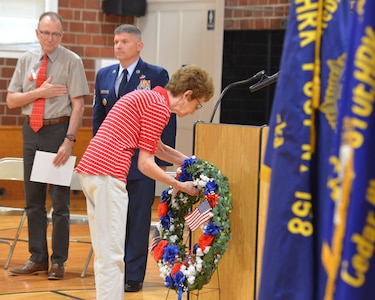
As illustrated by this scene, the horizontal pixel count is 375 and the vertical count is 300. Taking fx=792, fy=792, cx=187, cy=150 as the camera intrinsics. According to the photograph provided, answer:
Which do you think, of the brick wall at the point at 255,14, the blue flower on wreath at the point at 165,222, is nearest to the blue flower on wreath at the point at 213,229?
the blue flower on wreath at the point at 165,222

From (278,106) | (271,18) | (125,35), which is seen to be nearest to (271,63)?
(271,18)

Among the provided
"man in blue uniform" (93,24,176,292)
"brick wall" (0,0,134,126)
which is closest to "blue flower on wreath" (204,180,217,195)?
"man in blue uniform" (93,24,176,292)

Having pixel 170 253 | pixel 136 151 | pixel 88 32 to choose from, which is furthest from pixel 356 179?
pixel 88 32

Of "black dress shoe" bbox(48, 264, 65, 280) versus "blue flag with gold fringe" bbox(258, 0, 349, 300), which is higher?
"blue flag with gold fringe" bbox(258, 0, 349, 300)

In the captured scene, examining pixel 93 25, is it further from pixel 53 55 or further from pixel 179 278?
pixel 179 278

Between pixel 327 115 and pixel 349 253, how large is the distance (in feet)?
0.94

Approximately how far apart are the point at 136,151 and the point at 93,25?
4168mm

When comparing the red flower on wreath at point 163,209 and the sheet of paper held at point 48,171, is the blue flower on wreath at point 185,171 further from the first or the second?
the sheet of paper held at point 48,171

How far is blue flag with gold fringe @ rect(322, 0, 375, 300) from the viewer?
1.07 m

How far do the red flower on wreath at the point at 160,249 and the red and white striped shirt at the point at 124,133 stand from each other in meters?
0.50

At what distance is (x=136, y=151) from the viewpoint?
514 cm

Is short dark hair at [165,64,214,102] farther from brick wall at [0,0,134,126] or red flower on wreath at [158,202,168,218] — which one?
brick wall at [0,0,134,126]

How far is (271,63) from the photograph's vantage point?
8430 millimetres

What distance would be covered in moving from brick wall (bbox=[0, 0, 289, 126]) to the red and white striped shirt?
16.5ft
